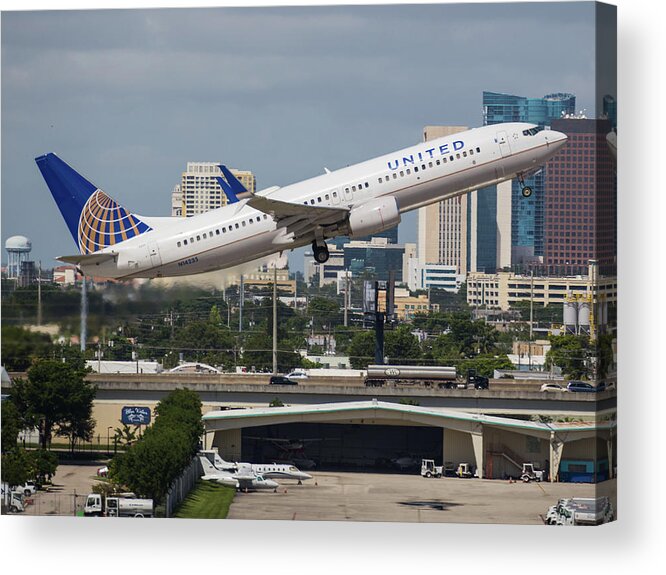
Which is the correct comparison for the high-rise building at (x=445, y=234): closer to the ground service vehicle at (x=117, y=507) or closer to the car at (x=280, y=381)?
the car at (x=280, y=381)

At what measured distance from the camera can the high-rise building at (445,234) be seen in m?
102

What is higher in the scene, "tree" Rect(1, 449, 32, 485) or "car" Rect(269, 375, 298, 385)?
"car" Rect(269, 375, 298, 385)

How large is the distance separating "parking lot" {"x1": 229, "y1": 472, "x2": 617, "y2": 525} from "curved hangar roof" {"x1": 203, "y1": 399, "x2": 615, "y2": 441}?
302cm

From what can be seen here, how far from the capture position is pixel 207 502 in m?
41.7

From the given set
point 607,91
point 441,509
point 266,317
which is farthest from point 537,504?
point 266,317

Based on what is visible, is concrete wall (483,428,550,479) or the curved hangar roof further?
the curved hangar roof

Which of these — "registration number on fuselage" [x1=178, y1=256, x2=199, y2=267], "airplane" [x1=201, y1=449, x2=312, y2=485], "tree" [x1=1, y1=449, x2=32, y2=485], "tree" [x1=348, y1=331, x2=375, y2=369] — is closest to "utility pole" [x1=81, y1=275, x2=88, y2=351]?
"registration number on fuselage" [x1=178, y1=256, x2=199, y2=267]

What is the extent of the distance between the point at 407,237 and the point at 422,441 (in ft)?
169

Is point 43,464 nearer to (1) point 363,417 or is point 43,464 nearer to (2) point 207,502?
(2) point 207,502

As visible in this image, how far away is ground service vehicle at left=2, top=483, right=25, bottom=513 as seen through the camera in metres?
38.4

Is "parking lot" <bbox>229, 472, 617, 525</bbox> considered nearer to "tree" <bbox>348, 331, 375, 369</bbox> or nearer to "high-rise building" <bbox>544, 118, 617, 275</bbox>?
"high-rise building" <bbox>544, 118, 617, 275</bbox>

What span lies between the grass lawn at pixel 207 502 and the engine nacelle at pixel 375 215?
33.5ft

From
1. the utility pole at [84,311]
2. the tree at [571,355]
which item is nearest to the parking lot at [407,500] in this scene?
the utility pole at [84,311]

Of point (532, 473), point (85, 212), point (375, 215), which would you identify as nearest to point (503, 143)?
point (375, 215)
